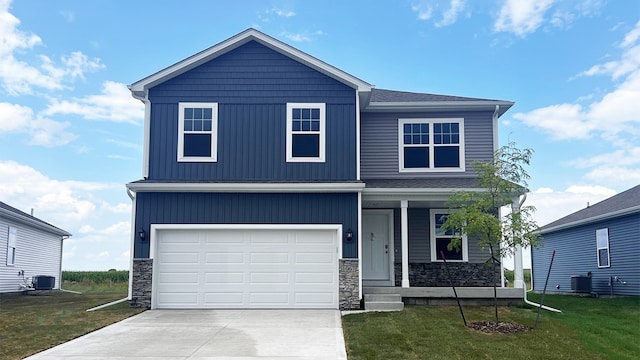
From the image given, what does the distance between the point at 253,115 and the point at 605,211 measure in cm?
1228

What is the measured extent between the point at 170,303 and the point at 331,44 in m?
7.96

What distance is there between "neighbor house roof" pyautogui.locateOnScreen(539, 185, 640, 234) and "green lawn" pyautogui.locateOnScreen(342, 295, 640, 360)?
4879mm

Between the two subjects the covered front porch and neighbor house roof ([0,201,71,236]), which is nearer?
the covered front porch

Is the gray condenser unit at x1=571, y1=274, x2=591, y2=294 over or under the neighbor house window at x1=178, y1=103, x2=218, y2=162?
under

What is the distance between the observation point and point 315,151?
48.5 feet

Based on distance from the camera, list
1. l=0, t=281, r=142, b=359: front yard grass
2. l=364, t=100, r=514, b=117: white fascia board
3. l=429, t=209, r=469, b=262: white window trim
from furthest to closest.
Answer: l=364, t=100, r=514, b=117: white fascia board → l=429, t=209, r=469, b=262: white window trim → l=0, t=281, r=142, b=359: front yard grass

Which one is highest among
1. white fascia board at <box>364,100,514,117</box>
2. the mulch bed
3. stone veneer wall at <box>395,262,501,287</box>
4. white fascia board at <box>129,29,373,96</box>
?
white fascia board at <box>129,29,373,96</box>

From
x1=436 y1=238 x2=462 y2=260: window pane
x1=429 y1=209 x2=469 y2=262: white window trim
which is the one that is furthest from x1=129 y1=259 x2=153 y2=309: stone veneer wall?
x1=436 y1=238 x2=462 y2=260: window pane

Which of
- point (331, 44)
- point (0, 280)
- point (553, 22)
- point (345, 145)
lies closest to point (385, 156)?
point (345, 145)

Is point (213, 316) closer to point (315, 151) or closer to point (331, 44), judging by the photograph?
point (315, 151)

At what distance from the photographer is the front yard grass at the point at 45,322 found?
9.98 m

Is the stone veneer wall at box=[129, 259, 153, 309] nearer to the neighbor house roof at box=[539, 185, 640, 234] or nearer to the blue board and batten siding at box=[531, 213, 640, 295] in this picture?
the blue board and batten siding at box=[531, 213, 640, 295]

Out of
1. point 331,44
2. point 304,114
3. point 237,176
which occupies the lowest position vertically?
point 237,176

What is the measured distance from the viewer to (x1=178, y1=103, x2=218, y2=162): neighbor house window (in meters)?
14.7
